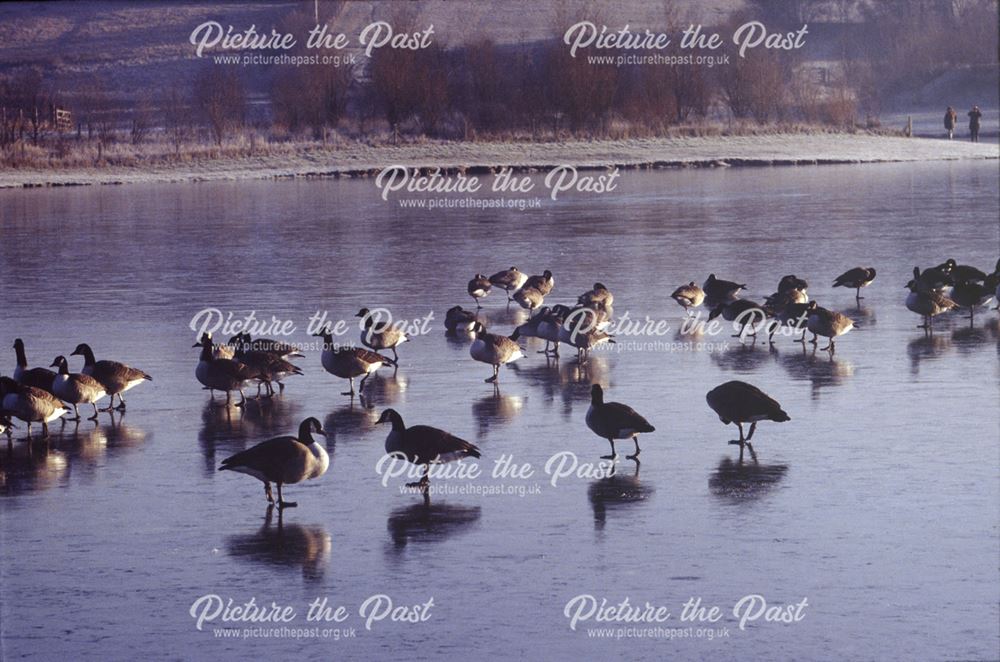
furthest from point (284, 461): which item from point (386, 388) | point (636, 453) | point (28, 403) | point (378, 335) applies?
point (378, 335)

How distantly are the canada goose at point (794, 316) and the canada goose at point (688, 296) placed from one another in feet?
6.31

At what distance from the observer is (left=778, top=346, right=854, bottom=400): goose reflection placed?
15715 mm

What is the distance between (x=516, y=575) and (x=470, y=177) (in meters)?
44.2

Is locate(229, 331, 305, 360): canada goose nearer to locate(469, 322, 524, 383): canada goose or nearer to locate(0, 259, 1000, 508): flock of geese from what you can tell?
locate(0, 259, 1000, 508): flock of geese

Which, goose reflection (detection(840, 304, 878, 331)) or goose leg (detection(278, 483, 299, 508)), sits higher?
goose reflection (detection(840, 304, 878, 331))

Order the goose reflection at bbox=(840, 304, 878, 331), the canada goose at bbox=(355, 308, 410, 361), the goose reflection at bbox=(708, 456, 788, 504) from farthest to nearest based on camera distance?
the goose reflection at bbox=(840, 304, 878, 331) < the canada goose at bbox=(355, 308, 410, 361) < the goose reflection at bbox=(708, 456, 788, 504)

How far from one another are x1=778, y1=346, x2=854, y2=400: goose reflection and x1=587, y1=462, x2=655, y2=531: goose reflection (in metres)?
3.69

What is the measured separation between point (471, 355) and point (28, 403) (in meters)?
4.80

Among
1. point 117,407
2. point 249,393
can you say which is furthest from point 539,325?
point 117,407

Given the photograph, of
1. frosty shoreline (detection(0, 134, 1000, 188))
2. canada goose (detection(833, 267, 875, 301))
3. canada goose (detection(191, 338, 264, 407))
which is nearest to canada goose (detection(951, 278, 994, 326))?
canada goose (detection(833, 267, 875, 301))

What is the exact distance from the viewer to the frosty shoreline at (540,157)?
177ft

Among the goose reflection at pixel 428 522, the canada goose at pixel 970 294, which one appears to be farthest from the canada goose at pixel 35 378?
the canada goose at pixel 970 294

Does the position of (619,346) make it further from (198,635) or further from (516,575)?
(198,635)

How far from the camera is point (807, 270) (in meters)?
25.0
